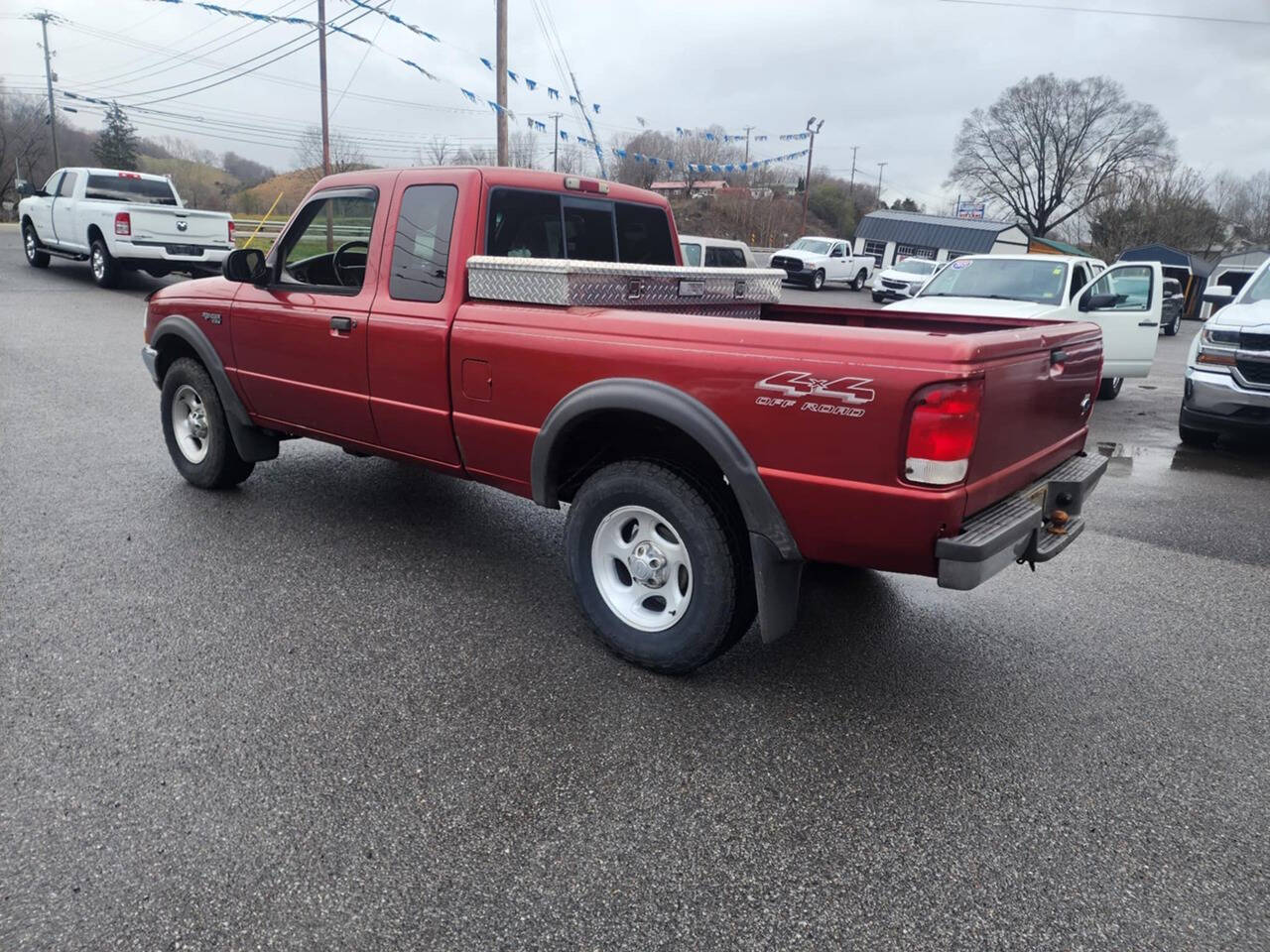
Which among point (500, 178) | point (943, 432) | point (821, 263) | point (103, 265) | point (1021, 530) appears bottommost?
point (1021, 530)

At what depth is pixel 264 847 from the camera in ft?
7.97

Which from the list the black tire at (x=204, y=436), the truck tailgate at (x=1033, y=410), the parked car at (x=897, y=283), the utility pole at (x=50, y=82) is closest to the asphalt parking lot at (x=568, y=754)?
the black tire at (x=204, y=436)

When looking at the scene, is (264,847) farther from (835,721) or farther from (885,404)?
(885,404)

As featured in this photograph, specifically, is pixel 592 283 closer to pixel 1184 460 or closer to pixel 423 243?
pixel 423 243

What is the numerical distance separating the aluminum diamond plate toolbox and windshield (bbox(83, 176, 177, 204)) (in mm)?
15090

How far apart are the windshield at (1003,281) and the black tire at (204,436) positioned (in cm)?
773

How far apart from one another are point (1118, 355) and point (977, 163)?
243 feet

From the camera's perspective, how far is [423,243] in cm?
408

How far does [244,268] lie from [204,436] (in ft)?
4.24

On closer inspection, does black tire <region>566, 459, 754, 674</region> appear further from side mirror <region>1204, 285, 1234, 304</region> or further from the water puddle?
side mirror <region>1204, 285, 1234, 304</region>

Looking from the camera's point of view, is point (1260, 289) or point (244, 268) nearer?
point (244, 268)

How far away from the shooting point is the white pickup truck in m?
15.0

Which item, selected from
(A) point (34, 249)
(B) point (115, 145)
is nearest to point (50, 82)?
(B) point (115, 145)

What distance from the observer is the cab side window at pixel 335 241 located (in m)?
4.41
